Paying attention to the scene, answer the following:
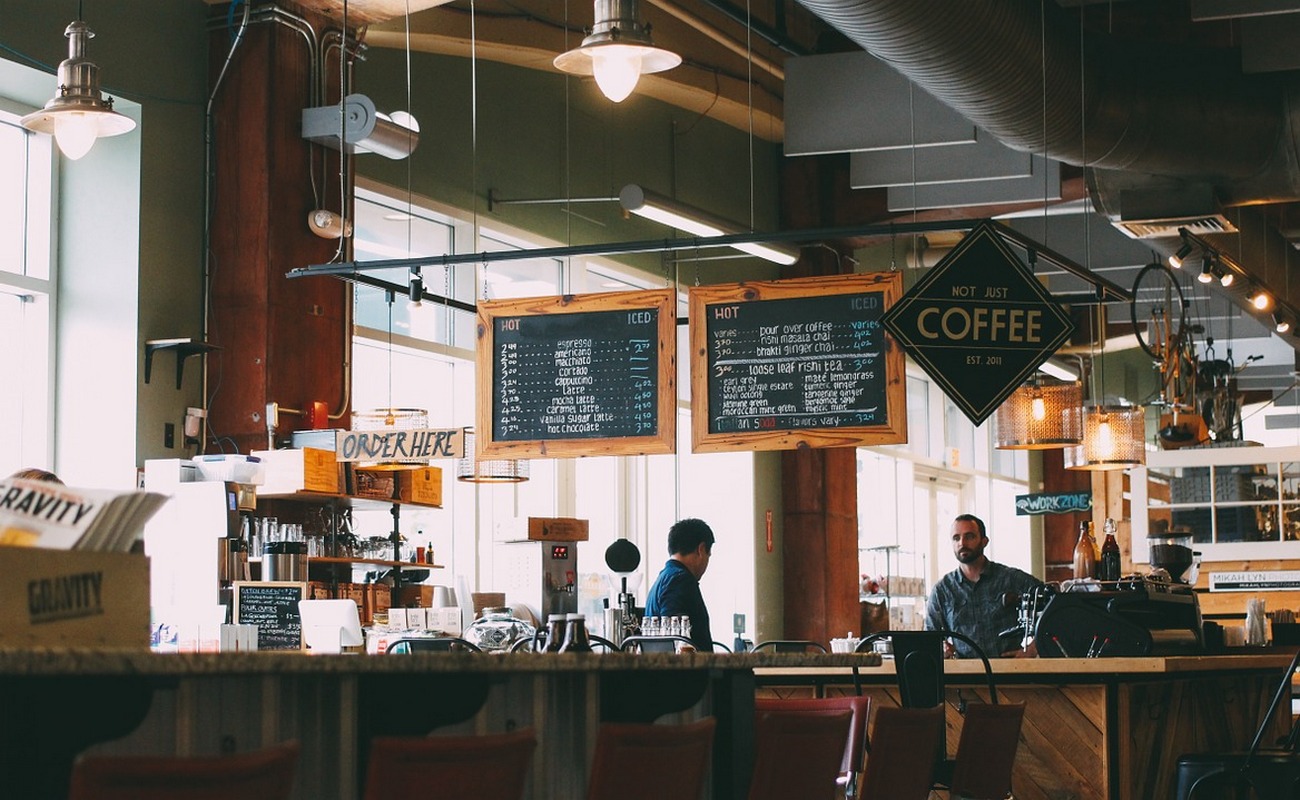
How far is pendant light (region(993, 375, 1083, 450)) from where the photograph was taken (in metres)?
7.52

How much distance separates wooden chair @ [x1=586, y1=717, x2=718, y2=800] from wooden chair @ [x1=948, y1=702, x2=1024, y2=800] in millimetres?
1771

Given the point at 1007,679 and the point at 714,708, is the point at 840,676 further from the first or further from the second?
the point at 714,708

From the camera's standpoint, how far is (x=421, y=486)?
834 cm

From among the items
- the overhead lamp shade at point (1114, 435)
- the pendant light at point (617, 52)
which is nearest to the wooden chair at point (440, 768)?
the pendant light at point (617, 52)

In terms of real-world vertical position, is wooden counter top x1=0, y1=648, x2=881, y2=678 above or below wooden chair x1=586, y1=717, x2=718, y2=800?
above

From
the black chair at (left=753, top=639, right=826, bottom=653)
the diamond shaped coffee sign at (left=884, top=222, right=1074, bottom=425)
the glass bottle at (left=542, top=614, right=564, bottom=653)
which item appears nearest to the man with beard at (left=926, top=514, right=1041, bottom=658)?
the black chair at (left=753, top=639, right=826, bottom=653)

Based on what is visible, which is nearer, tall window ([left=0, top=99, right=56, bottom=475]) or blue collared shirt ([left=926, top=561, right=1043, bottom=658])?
tall window ([left=0, top=99, right=56, bottom=475])

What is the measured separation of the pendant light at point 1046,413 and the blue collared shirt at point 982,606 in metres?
0.66

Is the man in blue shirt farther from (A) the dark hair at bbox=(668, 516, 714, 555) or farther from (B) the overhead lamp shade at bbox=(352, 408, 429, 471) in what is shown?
(B) the overhead lamp shade at bbox=(352, 408, 429, 471)

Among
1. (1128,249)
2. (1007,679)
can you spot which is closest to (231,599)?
(1007,679)

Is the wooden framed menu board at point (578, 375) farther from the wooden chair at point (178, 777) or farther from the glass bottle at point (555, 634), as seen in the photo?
the wooden chair at point (178, 777)

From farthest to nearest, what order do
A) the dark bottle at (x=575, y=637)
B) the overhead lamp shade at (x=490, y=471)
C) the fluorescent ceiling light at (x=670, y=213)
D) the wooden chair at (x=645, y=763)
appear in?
the fluorescent ceiling light at (x=670, y=213), the overhead lamp shade at (x=490, y=471), the dark bottle at (x=575, y=637), the wooden chair at (x=645, y=763)

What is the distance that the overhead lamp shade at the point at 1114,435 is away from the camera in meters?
8.25

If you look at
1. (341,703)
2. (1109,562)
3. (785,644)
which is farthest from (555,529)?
(341,703)
